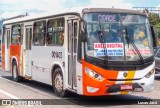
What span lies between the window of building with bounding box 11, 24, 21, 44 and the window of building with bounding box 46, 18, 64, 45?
13.3 ft

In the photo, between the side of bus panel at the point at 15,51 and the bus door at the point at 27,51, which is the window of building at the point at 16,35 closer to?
the side of bus panel at the point at 15,51

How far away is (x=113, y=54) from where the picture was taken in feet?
37.7

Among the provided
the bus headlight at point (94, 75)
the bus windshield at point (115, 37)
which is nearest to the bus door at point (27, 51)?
the bus windshield at point (115, 37)

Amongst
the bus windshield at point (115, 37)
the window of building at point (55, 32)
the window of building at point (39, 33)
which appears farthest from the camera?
the window of building at point (39, 33)

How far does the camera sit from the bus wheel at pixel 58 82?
1314 centimetres

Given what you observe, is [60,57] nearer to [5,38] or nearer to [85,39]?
[85,39]

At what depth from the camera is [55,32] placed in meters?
13.8

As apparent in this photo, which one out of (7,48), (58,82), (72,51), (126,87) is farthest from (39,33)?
(7,48)

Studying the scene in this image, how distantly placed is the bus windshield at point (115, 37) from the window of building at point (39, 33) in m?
3.57

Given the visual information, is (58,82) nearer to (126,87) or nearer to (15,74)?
(126,87)

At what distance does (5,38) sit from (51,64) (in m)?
7.00

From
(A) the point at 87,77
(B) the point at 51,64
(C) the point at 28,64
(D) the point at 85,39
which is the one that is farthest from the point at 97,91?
(C) the point at 28,64

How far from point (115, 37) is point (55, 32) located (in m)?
2.79

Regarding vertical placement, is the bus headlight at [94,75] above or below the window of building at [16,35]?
below
